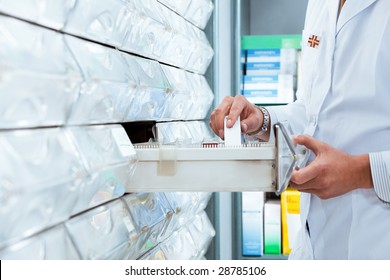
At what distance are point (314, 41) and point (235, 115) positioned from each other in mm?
467

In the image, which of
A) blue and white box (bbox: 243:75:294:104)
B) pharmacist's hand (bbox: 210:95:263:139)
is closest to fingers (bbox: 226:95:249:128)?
pharmacist's hand (bbox: 210:95:263:139)

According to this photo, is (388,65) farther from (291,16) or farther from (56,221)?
(291,16)

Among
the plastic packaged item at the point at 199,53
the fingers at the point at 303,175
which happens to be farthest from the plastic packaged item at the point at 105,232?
the plastic packaged item at the point at 199,53

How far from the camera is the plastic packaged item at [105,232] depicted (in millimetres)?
784

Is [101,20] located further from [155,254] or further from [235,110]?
[155,254]

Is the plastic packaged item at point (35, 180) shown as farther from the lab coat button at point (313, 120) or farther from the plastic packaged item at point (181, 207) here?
the lab coat button at point (313, 120)

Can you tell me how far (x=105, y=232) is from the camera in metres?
0.86

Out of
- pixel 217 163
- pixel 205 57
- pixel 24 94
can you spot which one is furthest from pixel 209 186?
pixel 205 57

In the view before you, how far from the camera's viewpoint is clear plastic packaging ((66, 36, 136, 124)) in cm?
78

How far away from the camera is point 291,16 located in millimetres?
2713

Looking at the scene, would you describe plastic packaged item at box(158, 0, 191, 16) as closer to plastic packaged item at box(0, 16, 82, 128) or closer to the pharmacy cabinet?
the pharmacy cabinet

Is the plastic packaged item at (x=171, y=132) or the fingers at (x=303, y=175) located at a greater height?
the plastic packaged item at (x=171, y=132)

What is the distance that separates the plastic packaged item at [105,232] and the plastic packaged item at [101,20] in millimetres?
273

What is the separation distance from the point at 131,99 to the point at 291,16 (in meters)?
1.91
